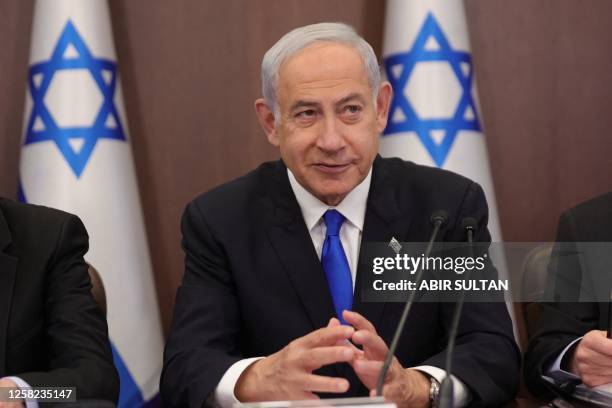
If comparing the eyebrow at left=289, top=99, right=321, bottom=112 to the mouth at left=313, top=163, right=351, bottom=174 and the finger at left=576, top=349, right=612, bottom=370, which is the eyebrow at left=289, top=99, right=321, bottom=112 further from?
the finger at left=576, top=349, right=612, bottom=370

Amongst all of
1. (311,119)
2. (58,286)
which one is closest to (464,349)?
(311,119)

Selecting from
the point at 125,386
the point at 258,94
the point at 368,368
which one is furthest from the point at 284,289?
the point at 258,94

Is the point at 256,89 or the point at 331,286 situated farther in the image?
the point at 256,89

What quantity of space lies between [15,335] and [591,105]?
287 centimetres

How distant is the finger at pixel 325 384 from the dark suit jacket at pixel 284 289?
31 centimetres

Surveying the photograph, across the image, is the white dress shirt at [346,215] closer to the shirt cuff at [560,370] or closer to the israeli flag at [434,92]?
the shirt cuff at [560,370]

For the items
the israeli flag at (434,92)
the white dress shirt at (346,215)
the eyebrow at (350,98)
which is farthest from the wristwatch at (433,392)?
the israeli flag at (434,92)

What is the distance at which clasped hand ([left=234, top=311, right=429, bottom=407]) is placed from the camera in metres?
1.96

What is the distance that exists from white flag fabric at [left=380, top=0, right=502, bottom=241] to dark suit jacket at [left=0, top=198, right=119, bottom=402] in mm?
1596

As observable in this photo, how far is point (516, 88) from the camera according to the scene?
4.16m

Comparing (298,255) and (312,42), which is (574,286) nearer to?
(298,255)

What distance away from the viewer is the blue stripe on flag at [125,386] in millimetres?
3613

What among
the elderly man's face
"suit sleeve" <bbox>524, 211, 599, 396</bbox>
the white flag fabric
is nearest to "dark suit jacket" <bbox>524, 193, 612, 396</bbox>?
"suit sleeve" <bbox>524, 211, 599, 396</bbox>

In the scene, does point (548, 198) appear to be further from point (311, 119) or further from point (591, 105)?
point (311, 119)
